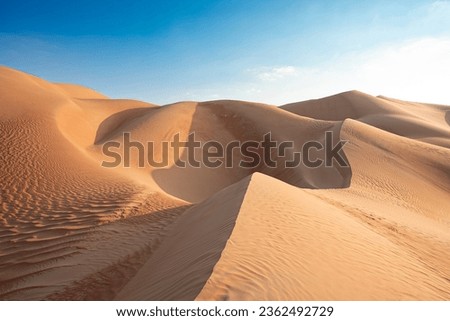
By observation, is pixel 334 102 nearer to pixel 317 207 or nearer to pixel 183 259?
pixel 317 207

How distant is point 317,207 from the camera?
6754 millimetres

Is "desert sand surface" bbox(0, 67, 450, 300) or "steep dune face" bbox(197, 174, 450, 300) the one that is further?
"desert sand surface" bbox(0, 67, 450, 300)

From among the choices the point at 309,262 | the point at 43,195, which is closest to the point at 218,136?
the point at 43,195

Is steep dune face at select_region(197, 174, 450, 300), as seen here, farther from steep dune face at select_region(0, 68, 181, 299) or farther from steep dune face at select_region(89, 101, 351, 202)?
steep dune face at select_region(89, 101, 351, 202)

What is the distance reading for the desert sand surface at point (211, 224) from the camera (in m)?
3.61

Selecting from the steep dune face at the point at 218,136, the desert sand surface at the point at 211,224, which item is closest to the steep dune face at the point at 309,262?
the desert sand surface at the point at 211,224

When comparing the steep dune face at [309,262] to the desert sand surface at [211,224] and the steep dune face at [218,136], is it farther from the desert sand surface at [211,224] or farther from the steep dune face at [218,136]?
the steep dune face at [218,136]

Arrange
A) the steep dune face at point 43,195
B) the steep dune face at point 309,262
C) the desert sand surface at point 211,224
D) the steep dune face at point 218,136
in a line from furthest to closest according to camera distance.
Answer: the steep dune face at point 218,136 < the steep dune face at point 43,195 < the desert sand surface at point 211,224 < the steep dune face at point 309,262

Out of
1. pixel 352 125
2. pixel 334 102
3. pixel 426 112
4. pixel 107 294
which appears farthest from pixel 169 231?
pixel 426 112

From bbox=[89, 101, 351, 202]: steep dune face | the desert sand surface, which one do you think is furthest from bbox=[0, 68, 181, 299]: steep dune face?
bbox=[89, 101, 351, 202]: steep dune face

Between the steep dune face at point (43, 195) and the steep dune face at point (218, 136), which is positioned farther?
the steep dune face at point (218, 136)

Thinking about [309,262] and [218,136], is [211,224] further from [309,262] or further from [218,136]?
[218,136]

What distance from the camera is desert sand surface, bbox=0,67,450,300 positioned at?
11.8 feet

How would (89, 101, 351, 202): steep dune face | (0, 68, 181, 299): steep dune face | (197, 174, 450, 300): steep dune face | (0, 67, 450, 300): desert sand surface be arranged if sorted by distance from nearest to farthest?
(197, 174, 450, 300): steep dune face → (0, 67, 450, 300): desert sand surface → (0, 68, 181, 299): steep dune face → (89, 101, 351, 202): steep dune face
